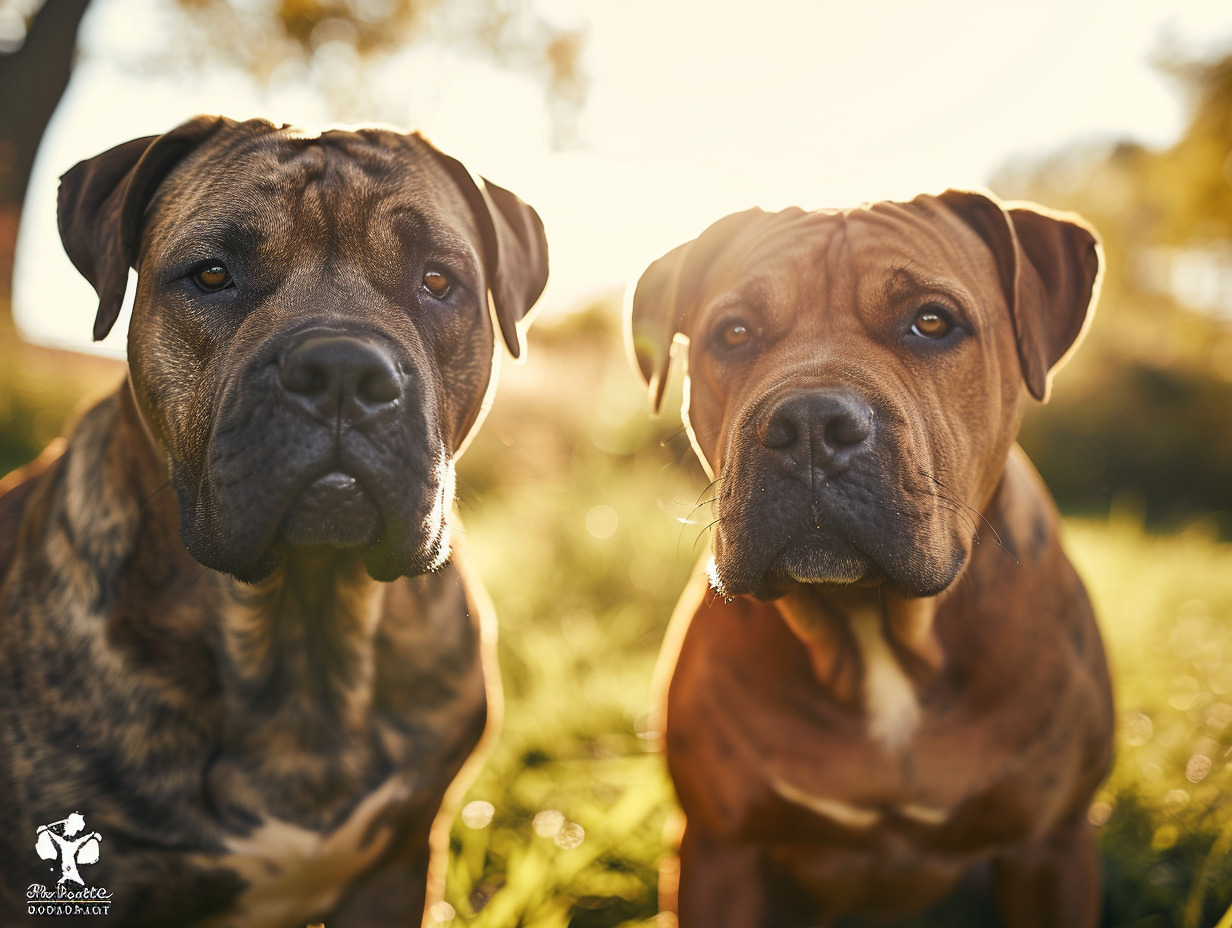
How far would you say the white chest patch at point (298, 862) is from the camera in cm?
211

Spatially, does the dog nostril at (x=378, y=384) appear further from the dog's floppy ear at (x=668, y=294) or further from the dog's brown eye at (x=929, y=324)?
the dog's brown eye at (x=929, y=324)

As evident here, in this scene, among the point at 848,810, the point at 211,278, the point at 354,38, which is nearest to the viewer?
the point at 211,278

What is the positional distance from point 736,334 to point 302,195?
1.10 metres

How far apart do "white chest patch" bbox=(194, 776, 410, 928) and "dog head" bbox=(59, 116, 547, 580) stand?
25.6 inches

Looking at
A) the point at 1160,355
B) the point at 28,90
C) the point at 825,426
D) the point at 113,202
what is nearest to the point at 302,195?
the point at 113,202

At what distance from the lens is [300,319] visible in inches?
75.1

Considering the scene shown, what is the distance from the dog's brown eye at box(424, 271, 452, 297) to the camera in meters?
2.22

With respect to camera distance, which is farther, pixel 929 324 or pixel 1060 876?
pixel 1060 876

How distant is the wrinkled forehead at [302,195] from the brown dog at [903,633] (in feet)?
2.62

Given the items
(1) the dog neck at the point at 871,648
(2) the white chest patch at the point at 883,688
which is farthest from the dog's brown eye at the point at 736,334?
(2) the white chest patch at the point at 883,688

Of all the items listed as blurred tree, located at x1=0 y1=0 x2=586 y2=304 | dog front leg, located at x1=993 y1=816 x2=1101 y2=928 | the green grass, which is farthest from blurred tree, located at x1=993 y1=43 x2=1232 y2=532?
dog front leg, located at x1=993 y1=816 x2=1101 y2=928

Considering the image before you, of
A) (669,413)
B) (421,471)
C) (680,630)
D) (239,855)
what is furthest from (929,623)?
(669,413)

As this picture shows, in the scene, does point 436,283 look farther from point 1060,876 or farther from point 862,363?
point 1060,876

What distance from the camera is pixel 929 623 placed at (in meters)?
2.36
